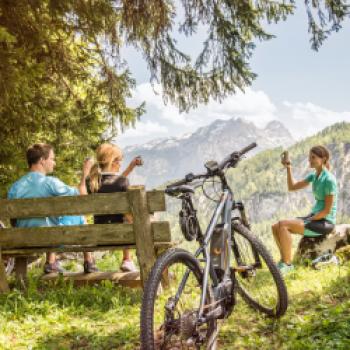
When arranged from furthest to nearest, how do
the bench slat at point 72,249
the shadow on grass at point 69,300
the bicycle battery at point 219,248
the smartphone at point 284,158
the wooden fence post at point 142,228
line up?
the smartphone at point 284,158, the bench slat at point 72,249, the wooden fence post at point 142,228, the shadow on grass at point 69,300, the bicycle battery at point 219,248

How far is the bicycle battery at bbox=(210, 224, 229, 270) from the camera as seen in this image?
3.76 m

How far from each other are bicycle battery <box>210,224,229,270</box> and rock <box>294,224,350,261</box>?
3.95 m

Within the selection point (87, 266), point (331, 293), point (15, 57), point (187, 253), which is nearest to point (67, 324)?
point (87, 266)

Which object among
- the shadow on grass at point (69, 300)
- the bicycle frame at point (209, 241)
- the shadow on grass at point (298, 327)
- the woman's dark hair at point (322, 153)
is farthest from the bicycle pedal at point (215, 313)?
the woman's dark hair at point (322, 153)

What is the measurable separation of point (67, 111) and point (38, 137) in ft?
2.99

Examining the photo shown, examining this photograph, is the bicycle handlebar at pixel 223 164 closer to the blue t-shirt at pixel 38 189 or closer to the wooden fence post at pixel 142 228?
the wooden fence post at pixel 142 228

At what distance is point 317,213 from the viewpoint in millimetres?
7211

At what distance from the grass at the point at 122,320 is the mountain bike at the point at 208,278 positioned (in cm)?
28

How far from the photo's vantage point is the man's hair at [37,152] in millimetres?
5926

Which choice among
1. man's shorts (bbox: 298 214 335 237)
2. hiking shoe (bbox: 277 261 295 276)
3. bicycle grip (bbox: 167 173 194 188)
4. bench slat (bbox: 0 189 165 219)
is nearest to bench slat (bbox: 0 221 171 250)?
bench slat (bbox: 0 189 165 219)

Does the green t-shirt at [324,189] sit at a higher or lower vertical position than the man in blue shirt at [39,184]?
lower

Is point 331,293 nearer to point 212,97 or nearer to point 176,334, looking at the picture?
point 176,334

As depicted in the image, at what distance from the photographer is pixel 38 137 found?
9.66 m

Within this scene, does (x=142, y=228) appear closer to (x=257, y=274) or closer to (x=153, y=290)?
(x=257, y=274)
